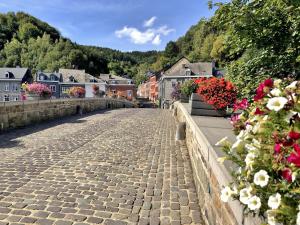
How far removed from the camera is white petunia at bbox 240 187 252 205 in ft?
5.68

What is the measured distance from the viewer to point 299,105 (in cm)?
164

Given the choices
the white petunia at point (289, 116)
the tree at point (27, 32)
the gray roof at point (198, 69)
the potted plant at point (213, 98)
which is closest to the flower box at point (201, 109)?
the potted plant at point (213, 98)

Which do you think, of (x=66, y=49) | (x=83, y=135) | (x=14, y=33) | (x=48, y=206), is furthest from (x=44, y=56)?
(x=48, y=206)

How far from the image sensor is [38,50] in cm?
9612

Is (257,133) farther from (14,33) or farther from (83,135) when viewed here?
(14,33)

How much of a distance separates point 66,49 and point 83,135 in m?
91.2

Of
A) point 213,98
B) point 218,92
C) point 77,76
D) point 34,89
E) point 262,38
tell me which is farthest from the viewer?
point 77,76

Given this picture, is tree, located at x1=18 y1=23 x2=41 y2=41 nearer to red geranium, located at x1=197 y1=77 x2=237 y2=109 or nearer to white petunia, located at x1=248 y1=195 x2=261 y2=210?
red geranium, located at x1=197 y1=77 x2=237 y2=109

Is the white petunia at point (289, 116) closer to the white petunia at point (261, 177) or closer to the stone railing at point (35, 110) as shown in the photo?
the white petunia at point (261, 177)

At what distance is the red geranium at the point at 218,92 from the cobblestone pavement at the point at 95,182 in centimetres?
156

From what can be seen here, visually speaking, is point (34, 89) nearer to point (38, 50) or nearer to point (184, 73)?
point (184, 73)

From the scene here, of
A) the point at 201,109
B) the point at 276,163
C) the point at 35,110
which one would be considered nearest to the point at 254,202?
the point at 276,163

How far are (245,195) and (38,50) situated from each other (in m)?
103

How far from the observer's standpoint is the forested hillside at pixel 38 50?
89.2 meters
